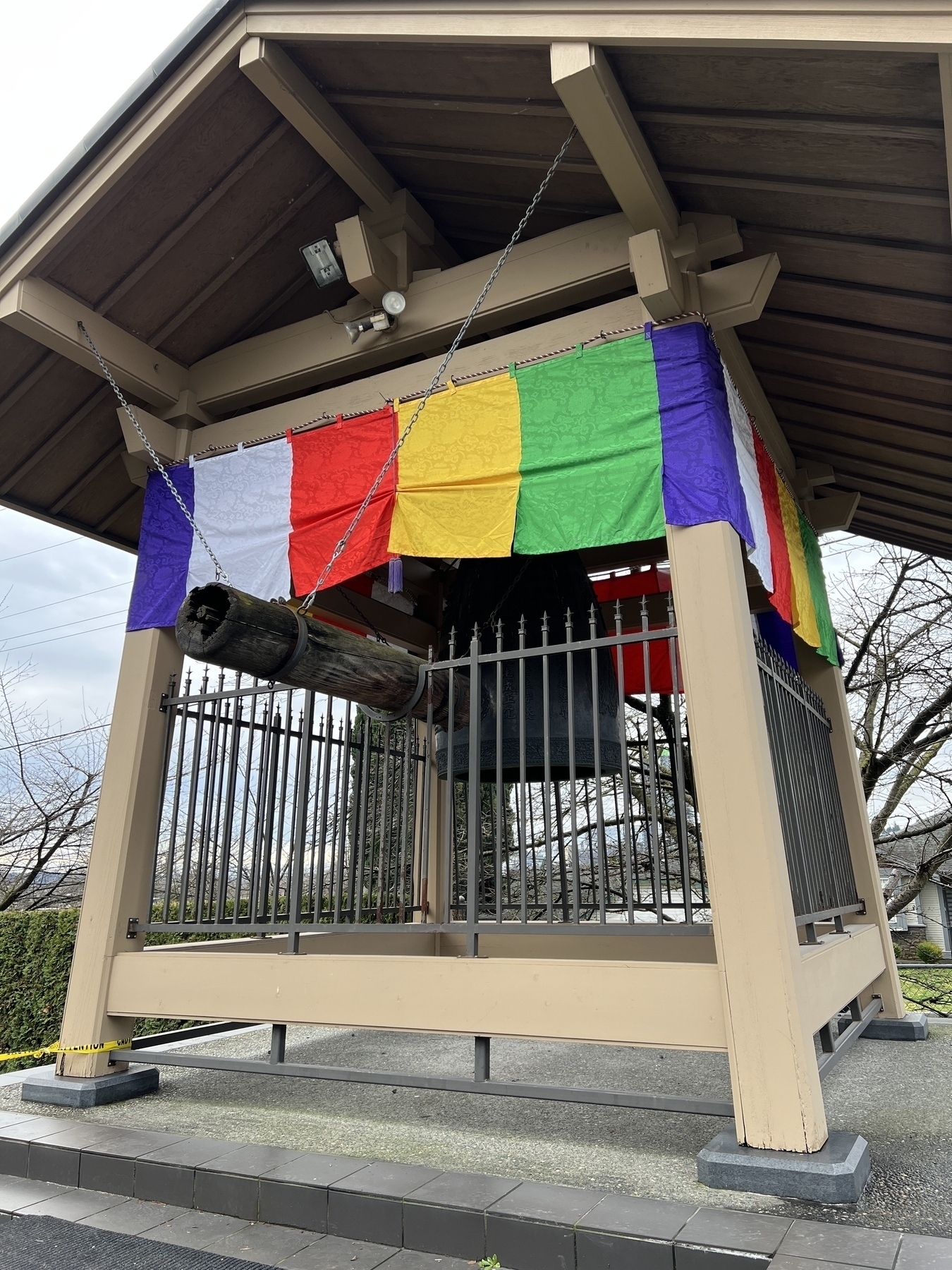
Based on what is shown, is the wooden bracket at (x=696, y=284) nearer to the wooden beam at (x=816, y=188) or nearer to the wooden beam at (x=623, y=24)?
the wooden beam at (x=816, y=188)

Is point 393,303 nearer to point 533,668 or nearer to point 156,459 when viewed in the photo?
point 156,459

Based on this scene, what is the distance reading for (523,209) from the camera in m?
5.06

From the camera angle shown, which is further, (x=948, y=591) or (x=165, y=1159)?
(x=948, y=591)

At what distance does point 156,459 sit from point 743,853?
4.16 m

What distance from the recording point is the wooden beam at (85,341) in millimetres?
4793

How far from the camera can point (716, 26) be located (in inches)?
129

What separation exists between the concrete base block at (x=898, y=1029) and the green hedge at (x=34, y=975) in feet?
22.7

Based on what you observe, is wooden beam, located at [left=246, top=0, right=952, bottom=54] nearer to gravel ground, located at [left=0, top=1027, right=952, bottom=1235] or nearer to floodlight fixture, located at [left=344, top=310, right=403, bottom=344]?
floodlight fixture, located at [left=344, top=310, right=403, bottom=344]

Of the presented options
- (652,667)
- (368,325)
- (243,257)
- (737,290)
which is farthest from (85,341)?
(652,667)

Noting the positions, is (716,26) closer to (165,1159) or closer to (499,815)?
(499,815)

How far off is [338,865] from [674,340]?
3.36m

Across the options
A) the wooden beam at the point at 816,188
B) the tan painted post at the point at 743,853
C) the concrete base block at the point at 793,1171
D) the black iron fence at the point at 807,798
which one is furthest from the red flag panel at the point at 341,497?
the concrete base block at the point at 793,1171

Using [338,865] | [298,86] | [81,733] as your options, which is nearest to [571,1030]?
[338,865]

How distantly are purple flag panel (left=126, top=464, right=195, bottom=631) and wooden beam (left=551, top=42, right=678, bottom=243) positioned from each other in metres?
3.26
